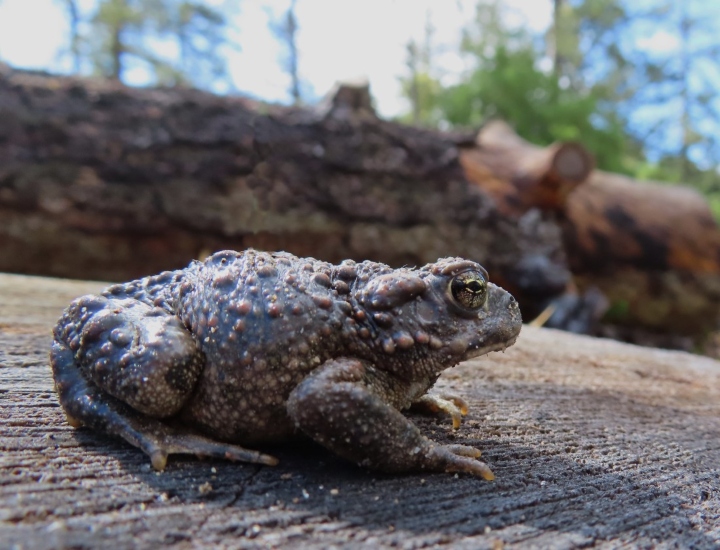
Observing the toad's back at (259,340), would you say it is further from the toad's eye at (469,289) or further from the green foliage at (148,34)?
the green foliage at (148,34)

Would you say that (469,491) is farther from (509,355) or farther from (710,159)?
(710,159)

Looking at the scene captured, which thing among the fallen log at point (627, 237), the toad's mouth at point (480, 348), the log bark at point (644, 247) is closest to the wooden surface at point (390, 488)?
the toad's mouth at point (480, 348)

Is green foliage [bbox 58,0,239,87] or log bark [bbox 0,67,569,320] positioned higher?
green foliage [bbox 58,0,239,87]

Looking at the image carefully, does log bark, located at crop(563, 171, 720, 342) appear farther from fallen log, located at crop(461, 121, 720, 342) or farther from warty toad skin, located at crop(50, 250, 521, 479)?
warty toad skin, located at crop(50, 250, 521, 479)

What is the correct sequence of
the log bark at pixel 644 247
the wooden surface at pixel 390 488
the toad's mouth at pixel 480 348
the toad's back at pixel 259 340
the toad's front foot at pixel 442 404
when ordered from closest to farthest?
1. the wooden surface at pixel 390 488
2. the toad's back at pixel 259 340
3. the toad's mouth at pixel 480 348
4. the toad's front foot at pixel 442 404
5. the log bark at pixel 644 247

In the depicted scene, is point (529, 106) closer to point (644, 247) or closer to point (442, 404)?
point (644, 247)

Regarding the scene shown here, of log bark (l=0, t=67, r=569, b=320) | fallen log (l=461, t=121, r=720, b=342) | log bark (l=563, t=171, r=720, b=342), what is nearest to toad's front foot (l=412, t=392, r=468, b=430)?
log bark (l=0, t=67, r=569, b=320)

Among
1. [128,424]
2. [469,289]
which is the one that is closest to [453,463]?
[469,289]
